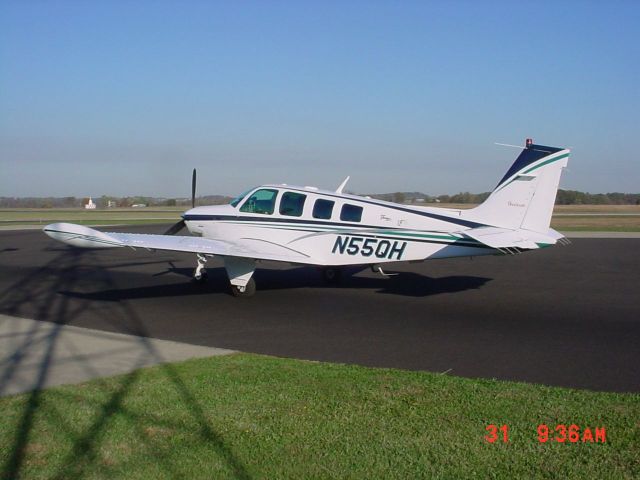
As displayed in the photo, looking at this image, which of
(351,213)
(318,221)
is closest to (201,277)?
(318,221)

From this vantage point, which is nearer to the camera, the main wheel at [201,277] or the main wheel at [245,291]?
the main wheel at [245,291]

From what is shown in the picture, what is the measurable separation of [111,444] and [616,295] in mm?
11691

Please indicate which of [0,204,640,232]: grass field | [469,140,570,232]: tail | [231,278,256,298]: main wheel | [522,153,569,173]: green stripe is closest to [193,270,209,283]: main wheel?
[231,278,256,298]: main wheel

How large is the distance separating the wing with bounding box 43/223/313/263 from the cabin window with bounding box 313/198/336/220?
0.92 m

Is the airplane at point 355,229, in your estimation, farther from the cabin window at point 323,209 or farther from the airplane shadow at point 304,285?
the airplane shadow at point 304,285

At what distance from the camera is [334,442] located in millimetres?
5281

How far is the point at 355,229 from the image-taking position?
1342cm

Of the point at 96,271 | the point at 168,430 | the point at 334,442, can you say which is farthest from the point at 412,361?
the point at 96,271

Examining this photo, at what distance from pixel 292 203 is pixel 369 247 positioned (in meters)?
2.04

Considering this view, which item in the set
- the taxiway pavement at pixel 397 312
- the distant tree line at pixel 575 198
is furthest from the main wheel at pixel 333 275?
the distant tree line at pixel 575 198

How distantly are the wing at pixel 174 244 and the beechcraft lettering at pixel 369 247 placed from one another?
791 mm

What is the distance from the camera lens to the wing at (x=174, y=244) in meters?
12.4

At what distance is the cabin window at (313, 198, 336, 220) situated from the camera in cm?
1374

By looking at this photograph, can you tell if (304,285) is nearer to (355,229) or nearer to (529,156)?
(355,229)
